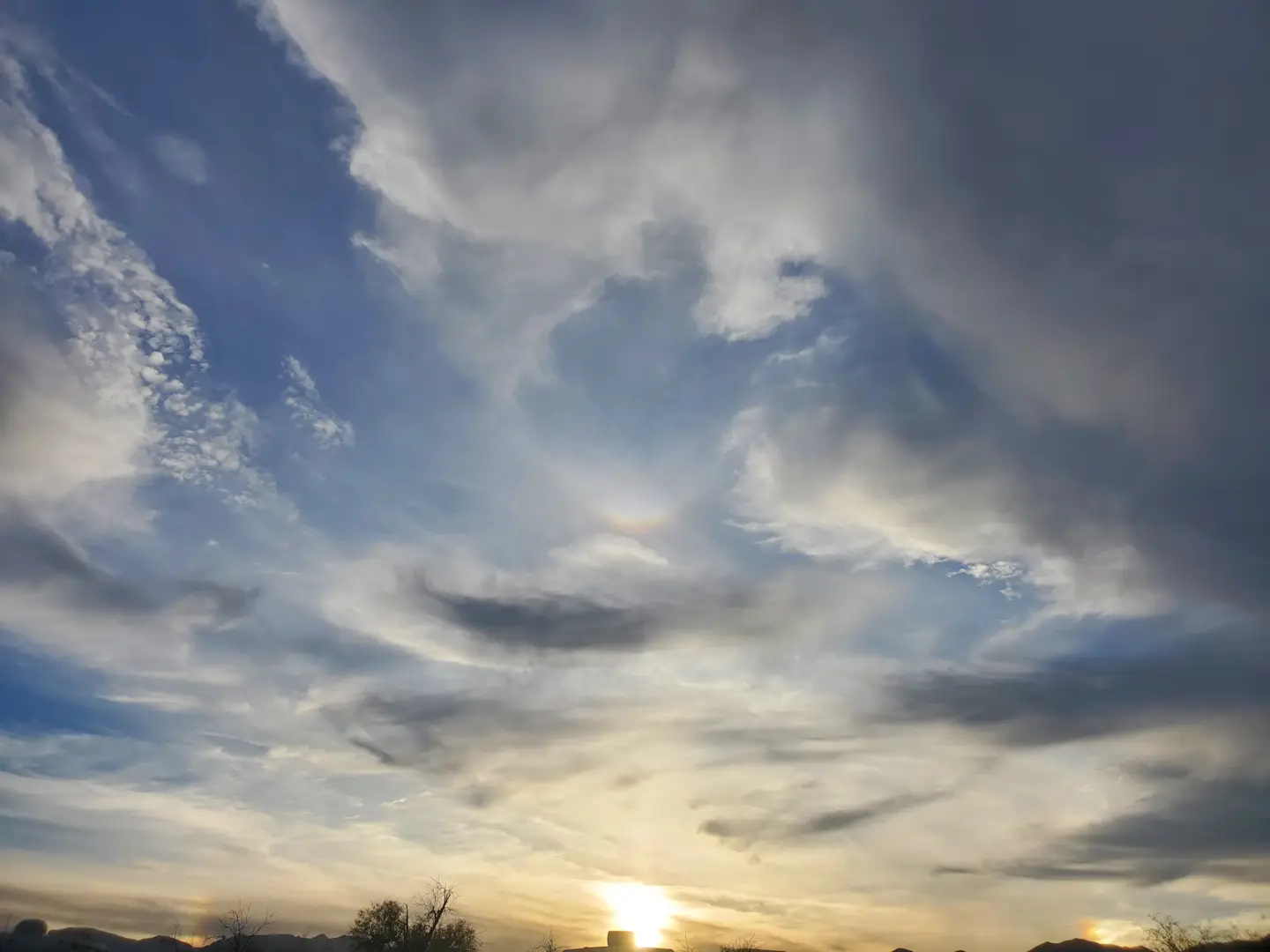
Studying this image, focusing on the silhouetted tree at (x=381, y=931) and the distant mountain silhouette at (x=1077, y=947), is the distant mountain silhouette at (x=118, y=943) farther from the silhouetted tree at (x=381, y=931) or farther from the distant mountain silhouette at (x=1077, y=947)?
the distant mountain silhouette at (x=1077, y=947)

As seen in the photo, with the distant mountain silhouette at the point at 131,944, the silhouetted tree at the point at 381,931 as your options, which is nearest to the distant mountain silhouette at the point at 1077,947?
the distant mountain silhouette at the point at 131,944

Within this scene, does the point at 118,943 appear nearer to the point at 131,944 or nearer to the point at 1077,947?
the point at 131,944

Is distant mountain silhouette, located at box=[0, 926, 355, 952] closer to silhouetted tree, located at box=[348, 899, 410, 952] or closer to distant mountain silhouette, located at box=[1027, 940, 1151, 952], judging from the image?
silhouetted tree, located at box=[348, 899, 410, 952]

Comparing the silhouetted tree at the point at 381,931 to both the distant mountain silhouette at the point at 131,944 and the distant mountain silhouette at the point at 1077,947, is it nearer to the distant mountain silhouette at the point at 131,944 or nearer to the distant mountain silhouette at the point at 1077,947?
the distant mountain silhouette at the point at 131,944

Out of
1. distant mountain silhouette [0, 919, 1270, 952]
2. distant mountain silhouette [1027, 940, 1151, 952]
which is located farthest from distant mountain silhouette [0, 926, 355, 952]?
distant mountain silhouette [1027, 940, 1151, 952]

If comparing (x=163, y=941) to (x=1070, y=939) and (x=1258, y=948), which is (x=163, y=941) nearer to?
(x=1070, y=939)

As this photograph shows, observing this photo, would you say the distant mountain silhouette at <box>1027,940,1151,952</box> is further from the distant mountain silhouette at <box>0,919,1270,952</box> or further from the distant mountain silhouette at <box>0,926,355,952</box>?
the distant mountain silhouette at <box>0,926,355,952</box>

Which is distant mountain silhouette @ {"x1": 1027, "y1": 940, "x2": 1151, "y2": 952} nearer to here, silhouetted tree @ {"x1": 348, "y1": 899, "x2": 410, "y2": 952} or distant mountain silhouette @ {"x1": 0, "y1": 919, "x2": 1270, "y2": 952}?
distant mountain silhouette @ {"x1": 0, "y1": 919, "x2": 1270, "y2": 952}

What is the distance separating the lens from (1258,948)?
48.7 metres

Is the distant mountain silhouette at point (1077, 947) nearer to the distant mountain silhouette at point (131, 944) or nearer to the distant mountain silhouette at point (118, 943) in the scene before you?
the distant mountain silhouette at point (131, 944)

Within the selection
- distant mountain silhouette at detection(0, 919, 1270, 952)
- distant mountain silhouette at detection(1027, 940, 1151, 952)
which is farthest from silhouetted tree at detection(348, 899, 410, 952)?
distant mountain silhouette at detection(1027, 940, 1151, 952)

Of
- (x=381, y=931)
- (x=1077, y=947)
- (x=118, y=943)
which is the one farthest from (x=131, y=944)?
(x=1077, y=947)

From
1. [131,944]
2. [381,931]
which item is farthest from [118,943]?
[381,931]

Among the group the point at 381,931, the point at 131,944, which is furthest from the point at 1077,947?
the point at 131,944
